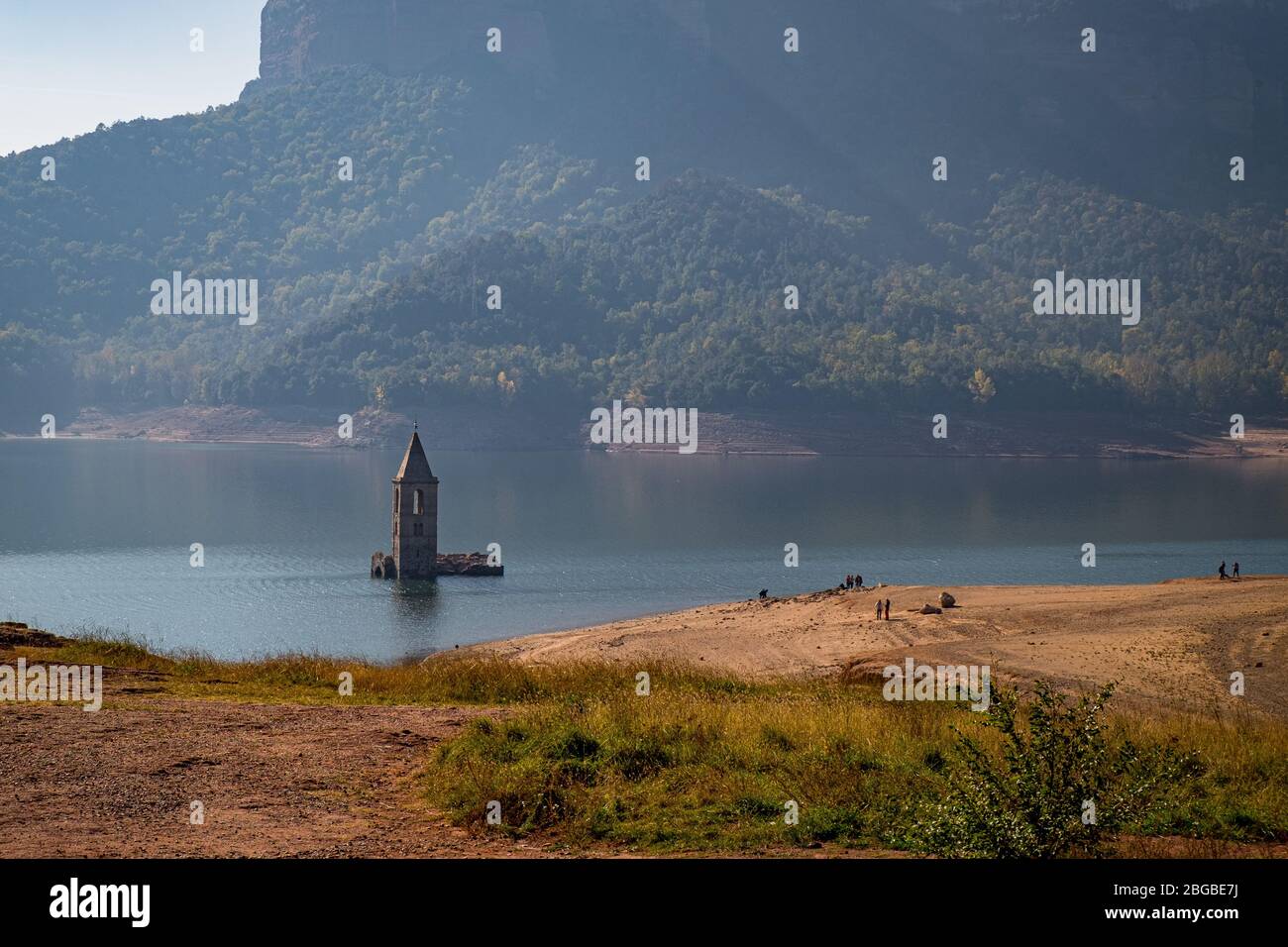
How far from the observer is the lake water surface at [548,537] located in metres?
61.4

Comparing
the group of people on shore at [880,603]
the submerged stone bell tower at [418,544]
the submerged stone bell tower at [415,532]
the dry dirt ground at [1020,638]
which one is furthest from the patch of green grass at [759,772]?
the submerged stone bell tower at [415,532]

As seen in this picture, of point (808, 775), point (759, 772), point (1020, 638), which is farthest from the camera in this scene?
point (1020, 638)

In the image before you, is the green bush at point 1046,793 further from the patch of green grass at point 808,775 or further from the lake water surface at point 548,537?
the lake water surface at point 548,537

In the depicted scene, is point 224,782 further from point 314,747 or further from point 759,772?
point 759,772

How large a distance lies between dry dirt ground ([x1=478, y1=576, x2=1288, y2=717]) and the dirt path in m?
12.7

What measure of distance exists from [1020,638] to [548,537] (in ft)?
195

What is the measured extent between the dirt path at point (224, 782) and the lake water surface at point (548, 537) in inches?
1198

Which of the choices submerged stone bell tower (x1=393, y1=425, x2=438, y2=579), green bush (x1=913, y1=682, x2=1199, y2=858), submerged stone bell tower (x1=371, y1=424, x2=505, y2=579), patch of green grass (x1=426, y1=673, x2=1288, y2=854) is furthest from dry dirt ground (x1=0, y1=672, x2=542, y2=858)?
submerged stone bell tower (x1=393, y1=425, x2=438, y2=579)

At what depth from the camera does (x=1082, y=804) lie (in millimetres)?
12328

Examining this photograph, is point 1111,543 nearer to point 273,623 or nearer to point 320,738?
point 273,623

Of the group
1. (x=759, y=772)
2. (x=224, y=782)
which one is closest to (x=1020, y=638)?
(x=759, y=772)

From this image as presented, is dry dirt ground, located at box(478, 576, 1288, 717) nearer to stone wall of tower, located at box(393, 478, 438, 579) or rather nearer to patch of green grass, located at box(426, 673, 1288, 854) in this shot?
patch of green grass, located at box(426, 673, 1288, 854)

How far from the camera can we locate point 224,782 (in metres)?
15.3
